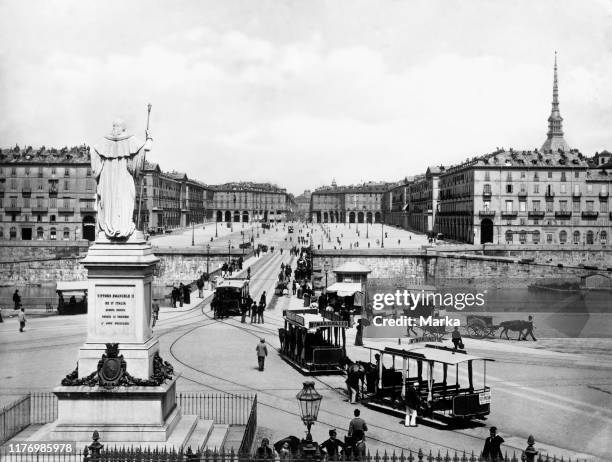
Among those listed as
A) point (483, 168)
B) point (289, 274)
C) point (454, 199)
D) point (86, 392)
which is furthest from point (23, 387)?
point (454, 199)

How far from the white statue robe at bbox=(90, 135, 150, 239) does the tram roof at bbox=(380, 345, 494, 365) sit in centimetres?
827

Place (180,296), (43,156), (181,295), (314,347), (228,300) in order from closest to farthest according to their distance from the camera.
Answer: (314,347) → (228,300) → (180,296) → (181,295) → (43,156)

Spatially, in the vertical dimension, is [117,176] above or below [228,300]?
above

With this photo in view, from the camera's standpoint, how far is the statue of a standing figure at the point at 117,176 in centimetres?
1352

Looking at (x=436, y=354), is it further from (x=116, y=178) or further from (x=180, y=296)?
(x=180, y=296)

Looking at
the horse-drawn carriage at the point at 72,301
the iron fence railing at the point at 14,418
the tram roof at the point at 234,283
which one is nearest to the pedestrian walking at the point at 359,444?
the iron fence railing at the point at 14,418

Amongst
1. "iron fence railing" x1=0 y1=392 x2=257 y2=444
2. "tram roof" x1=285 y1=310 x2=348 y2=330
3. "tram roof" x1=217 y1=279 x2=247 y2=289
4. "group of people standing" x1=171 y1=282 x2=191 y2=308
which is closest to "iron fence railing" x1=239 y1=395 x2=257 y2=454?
"iron fence railing" x1=0 y1=392 x2=257 y2=444

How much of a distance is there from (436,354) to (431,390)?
936mm

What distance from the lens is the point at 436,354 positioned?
17.7 meters

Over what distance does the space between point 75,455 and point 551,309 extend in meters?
48.4

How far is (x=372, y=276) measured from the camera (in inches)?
2960

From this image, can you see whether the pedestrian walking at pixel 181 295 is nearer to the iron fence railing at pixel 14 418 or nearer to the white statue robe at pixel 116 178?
the iron fence railing at pixel 14 418

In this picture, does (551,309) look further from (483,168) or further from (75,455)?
(75,455)

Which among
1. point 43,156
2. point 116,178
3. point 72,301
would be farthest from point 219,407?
point 43,156
